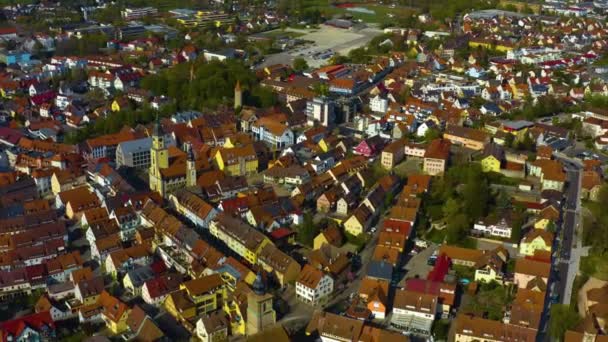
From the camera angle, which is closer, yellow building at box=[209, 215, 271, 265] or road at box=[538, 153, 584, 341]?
road at box=[538, 153, 584, 341]

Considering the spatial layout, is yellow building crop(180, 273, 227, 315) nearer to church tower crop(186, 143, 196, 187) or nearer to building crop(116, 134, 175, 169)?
church tower crop(186, 143, 196, 187)

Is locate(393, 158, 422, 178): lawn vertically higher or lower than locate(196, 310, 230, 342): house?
lower

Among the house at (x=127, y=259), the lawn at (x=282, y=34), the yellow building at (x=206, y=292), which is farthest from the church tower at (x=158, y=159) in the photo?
the lawn at (x=282, y=34)

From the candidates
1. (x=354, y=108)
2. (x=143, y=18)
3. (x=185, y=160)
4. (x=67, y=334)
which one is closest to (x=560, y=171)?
(x=354, y=108)

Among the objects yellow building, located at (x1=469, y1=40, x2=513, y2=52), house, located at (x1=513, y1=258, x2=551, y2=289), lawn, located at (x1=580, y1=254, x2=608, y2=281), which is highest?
house, located at (x1=513, y1=258, x2=551, y2=289)

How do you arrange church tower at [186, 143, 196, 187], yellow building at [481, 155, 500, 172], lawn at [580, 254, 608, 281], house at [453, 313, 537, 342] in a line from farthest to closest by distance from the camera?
yellow building at [481, 155, 500, 172]
church tower at [186, 143, 196, 187]
lawn at [580, 254, 608, 281]
house at [453, 313, 537, 342]

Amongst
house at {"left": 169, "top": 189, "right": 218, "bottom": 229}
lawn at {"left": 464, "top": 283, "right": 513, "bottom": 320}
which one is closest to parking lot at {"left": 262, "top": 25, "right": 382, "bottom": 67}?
house at {"left": 169, "top": 189, "right": 218, "bottom": 229}

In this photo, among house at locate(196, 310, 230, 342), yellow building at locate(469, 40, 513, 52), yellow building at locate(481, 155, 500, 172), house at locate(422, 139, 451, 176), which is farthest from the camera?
yellow building at locate(469, 40, 513, 52)
